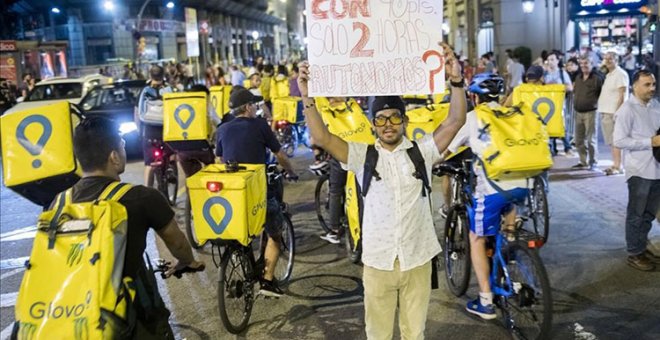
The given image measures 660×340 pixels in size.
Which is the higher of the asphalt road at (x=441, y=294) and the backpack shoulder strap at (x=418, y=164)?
the backpack shoulder strap at (x=418, y=164)

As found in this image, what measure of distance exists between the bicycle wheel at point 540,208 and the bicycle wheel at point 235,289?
3.48 metres

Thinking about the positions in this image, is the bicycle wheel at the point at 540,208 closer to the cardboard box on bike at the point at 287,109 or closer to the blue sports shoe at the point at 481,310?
the blue sports shoe at the point at 481,310

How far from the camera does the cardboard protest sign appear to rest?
13.0 feet

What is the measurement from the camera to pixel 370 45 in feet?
13.4

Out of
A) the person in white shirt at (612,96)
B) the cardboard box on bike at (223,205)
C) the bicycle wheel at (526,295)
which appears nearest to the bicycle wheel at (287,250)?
the cardboard box on bike at (223,205)

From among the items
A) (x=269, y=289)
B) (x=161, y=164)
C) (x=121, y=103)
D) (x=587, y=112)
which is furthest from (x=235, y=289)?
(x=121, y=103)

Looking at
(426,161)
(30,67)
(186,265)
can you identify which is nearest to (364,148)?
(426,161)

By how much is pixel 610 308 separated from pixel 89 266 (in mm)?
4264

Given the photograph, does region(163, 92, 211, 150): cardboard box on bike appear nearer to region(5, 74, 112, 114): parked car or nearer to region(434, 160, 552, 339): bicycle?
region(434, 160, 552, 339): bicycle

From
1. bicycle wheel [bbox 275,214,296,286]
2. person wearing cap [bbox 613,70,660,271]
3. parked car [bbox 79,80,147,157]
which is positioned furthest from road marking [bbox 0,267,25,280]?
parked car [bbox 79,80,147,157]

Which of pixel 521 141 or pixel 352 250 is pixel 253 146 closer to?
pixel 352 250

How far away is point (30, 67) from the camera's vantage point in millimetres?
27719

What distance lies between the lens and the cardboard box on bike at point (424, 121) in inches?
310

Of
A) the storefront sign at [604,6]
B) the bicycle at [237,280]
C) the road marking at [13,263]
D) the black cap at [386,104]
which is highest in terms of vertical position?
the storefront sign at [604,6]
